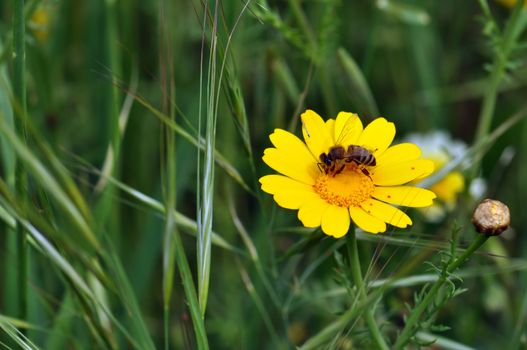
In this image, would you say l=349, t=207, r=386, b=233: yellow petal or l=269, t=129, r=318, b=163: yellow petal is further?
l=269, t=129, r=318, b=163: yellow petal

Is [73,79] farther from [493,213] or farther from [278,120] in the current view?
[493,213]

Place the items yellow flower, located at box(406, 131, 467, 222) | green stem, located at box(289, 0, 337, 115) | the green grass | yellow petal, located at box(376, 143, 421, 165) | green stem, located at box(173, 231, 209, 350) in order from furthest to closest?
1. yellow flower, located at box(406, 131, 467, 222)
2. green stem, located at box(289, 0, 337, 115)
3. the green grass
4. yellow petal, located at box(376, 143, 421, 165)
5. green stem, located at box(173, 231, 209, 350)

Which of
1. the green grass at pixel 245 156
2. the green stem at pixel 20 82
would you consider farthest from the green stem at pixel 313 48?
the green stem at pixel 20 82

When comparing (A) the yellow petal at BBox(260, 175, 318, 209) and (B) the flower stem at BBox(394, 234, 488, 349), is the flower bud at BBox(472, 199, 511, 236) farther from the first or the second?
(A) the yellow petal at BBox(260, 175, 318, 209)

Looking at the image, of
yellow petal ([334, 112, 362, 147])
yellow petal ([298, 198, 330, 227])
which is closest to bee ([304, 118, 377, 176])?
yellow petal ([334, 112, 362, 147])

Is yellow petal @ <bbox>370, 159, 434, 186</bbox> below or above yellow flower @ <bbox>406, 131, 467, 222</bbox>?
below

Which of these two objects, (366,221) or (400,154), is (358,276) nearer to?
(366,221)
